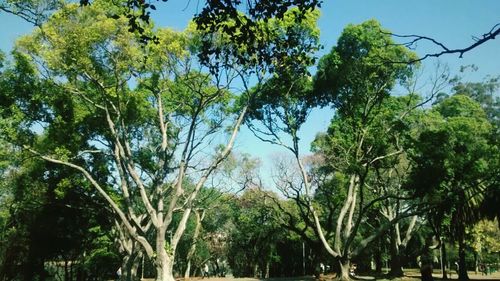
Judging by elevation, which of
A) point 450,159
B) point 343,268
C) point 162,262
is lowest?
point 343,268

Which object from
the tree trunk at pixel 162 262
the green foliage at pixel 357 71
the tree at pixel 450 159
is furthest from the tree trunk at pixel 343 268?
the tree trunk at pixel 162 262

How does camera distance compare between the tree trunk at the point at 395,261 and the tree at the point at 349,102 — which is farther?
the tree trunk at the point at 395,261

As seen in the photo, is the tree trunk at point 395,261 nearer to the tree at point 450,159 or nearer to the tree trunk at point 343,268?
the tree trunk at point 343,268

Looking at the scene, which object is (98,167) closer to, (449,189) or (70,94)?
(70,94)

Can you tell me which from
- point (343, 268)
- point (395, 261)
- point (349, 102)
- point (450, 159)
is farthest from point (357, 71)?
point (395, 261)

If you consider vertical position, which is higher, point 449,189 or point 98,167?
point 98,167

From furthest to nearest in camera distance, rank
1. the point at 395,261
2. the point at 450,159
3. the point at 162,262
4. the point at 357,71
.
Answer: the point at 395,261, the point at 357,71, the point at 450,159, the point at 162,262

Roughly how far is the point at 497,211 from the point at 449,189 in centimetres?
457

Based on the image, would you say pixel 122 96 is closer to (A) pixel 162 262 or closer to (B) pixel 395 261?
(A) pixel 162 262

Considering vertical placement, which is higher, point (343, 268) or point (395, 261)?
point (343, 268)

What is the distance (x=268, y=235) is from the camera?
45.1m

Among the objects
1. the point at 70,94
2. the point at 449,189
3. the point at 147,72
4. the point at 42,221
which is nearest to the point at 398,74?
the point at 449,189

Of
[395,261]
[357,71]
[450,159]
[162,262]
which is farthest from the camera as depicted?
[395,261]

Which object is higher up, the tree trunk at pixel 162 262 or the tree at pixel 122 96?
the tree at pixel 122 96
